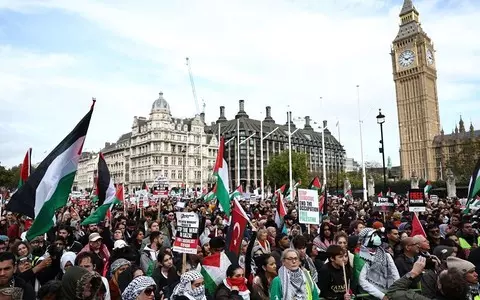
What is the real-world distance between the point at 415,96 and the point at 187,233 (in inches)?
4219

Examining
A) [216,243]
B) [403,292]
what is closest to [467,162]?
[216,243]

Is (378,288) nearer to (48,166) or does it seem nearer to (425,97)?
(48,166)

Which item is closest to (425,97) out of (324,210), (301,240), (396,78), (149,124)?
(396,78)

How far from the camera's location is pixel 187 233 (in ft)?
19.9

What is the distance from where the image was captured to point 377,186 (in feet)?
226

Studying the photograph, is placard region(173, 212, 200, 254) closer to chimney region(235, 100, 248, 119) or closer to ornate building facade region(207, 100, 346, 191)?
ornate building facade region(207, 100, 346, 191)

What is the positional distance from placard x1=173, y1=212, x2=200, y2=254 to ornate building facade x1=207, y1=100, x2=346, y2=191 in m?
76.6

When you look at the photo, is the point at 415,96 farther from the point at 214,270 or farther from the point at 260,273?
the point at 214,270

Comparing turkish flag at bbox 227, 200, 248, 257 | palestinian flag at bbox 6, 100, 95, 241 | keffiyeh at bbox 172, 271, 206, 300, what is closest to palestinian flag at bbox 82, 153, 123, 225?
palestinian flag at bbox 6, 100, 95, 241

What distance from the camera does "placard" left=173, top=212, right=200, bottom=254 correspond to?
5.94m

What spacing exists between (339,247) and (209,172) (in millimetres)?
93840

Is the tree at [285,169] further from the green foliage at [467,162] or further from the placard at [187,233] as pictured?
the placard at [187,233]

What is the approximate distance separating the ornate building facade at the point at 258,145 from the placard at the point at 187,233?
76.6 metres

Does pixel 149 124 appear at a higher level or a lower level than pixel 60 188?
higher
